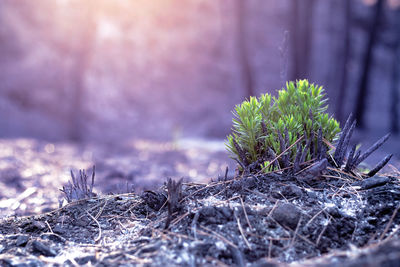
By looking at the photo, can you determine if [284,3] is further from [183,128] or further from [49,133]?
[49,133]

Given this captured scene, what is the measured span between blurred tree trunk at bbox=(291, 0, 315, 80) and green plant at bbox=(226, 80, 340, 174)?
9.10 metres

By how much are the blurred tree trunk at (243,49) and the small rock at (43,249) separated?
9671mm

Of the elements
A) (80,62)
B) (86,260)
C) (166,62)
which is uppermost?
(166,62)

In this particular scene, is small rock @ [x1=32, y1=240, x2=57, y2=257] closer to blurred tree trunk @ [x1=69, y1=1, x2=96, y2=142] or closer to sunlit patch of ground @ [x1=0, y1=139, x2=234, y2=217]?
sunlit patch of ground @ [x1=0, y1=139, x2=234, y2=217]

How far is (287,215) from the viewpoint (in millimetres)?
2129

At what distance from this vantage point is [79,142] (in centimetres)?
1165

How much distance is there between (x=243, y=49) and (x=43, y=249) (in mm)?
10088

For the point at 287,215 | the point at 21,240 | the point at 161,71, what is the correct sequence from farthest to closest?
1. the point at 161,71
2. the point at 21,240
3. the point at 287,215

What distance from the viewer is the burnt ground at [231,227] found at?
1.90 meters

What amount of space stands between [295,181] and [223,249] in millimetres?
826

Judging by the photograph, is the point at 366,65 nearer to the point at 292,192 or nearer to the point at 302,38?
the point at 302,38

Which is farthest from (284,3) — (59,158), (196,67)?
(59,158)

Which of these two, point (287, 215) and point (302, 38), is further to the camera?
point (302, 38)

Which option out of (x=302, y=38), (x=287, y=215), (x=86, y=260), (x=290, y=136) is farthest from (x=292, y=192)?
(x=302, y=38)
